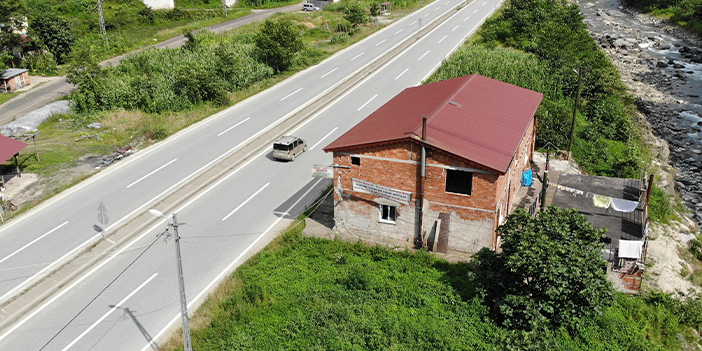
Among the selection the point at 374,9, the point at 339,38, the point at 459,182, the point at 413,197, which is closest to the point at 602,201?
the point at 459,182

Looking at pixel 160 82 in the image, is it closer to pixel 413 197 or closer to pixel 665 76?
pixel 413 197

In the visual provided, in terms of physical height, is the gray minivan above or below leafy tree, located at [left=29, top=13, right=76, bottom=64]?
below

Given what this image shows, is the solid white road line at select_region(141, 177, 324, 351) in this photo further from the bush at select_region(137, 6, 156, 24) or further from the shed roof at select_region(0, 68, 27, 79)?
the bush at select_region(137, 6, 156, 24)

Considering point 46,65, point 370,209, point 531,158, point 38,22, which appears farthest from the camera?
point 38,22

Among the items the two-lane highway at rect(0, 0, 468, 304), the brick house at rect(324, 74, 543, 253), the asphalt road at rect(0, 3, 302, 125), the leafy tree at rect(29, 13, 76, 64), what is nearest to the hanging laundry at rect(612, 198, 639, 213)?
the brick house at rect(324, 74, 543, 253)

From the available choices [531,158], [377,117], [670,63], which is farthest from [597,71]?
[377,117]

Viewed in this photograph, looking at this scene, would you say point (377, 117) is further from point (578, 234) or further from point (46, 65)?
point (46, 65)
